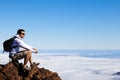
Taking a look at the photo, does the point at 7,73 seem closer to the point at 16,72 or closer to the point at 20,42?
the point at 16,72

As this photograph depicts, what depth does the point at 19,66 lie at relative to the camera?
61.4ft

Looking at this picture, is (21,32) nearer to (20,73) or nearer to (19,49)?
(19,49)

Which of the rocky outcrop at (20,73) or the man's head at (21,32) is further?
the rocky outcrop at (20,73)

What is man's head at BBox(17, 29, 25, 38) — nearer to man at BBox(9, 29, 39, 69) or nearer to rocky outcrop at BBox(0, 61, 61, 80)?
man at BBox(9, 29, 39, 69)

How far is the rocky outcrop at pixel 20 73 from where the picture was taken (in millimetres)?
17962

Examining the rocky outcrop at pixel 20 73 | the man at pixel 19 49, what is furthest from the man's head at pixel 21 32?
the rocky outcrop at pixel 20 73

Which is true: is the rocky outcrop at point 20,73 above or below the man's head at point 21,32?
below

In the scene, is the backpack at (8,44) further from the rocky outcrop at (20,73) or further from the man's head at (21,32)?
the rocky outcrop at (20,73)

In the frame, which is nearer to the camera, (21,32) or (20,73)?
(21,32)

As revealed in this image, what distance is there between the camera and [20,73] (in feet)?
61.0

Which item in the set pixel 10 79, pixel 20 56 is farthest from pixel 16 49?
pixel 10 79

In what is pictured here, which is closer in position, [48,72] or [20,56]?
[20,56]

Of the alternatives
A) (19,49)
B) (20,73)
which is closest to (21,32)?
(19,49)

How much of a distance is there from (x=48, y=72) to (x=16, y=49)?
2397 millimetres
